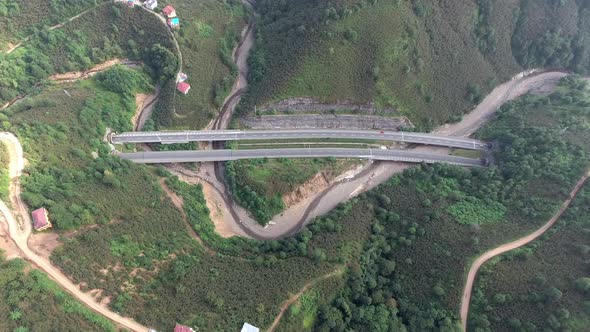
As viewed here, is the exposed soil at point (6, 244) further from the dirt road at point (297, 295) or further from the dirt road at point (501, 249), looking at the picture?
the dirt road at point (501, 249)

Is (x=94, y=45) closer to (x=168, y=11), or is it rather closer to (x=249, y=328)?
(x=168, y=11)

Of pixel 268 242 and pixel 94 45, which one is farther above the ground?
pixel 94 45

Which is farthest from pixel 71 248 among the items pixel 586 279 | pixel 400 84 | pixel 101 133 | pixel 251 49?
pixel 586 279

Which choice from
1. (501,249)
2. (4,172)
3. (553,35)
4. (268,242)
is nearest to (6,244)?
(4,172)

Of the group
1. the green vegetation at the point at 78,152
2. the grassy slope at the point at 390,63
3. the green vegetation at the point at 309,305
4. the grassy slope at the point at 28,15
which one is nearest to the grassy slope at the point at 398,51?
the grassy slope at the point at 390,63

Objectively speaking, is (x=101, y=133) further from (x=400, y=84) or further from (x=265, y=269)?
(x=400, y=84)

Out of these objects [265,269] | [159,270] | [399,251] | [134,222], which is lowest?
[399,251]

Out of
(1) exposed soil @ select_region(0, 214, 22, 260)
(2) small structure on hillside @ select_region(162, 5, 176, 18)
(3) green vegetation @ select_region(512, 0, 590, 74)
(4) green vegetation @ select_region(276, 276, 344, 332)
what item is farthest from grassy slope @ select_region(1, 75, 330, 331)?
(3) green vegetation @ select_region(512, 0, 590, 74)
